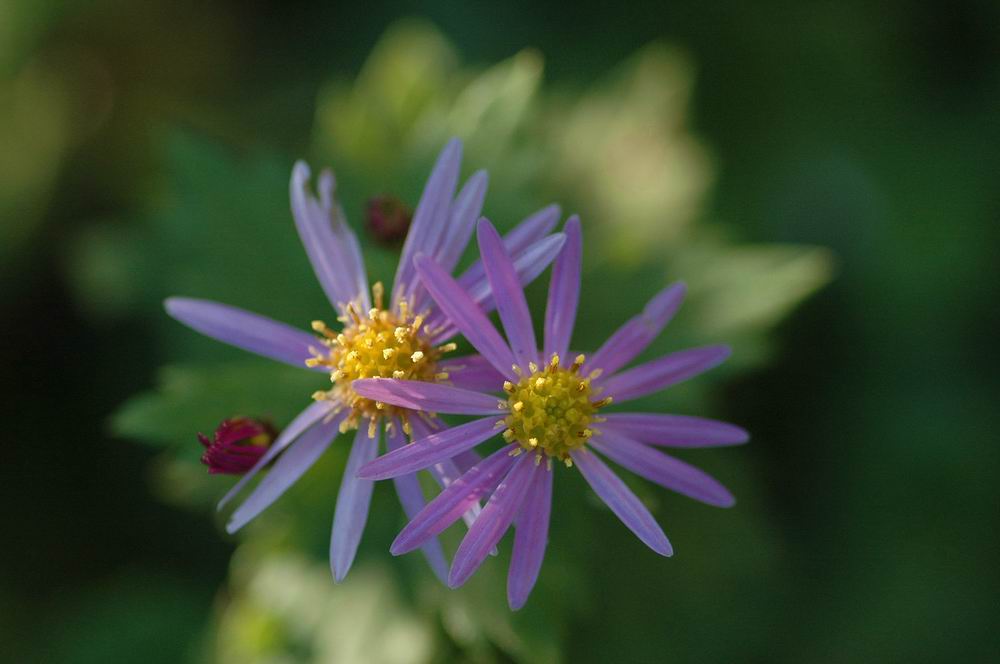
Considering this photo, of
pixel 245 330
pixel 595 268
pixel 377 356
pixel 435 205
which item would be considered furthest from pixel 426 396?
pixel 595 268

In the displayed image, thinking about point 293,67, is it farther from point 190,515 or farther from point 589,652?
point 589,652

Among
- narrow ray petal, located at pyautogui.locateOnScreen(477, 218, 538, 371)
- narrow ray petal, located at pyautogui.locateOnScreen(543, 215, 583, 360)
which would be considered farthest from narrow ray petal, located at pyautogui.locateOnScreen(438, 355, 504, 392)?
narrow ray petal, located at pyautogui.locateOnScreen(543, 215, 583, 360)

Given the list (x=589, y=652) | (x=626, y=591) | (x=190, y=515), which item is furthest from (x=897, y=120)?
(x=190, y=515)

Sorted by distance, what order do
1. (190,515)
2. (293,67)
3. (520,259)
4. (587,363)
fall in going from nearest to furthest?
(520,259) → (587,363) → (190,515) → (293,67)

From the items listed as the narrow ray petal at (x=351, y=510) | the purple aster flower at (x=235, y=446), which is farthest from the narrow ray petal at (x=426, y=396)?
the purple aster flower at (x=235, y=446)

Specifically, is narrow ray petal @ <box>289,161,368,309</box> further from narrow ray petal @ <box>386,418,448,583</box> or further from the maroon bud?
narrow ray petal @ <box>386,418,448,583</box>

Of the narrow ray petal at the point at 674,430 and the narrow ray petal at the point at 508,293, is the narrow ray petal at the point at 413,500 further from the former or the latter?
the narrow ray petal at the point at 674,430
